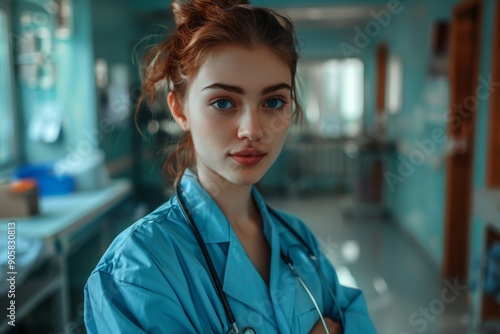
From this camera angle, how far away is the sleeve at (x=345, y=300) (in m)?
1.04

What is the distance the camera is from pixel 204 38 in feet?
2.78

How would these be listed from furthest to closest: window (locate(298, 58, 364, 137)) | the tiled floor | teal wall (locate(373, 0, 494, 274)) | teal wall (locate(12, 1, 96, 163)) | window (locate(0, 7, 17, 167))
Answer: window (locate(298, 58, 364, 137))
teal wall (locate(12, 1, 96, 163))
window (locate(0, 7, 17, 167))
teal wall (locate(373, 0, 494, 274))
the tiled floor

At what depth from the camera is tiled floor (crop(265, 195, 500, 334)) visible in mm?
2875

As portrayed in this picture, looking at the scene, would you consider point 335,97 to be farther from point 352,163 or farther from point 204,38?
point 204,38

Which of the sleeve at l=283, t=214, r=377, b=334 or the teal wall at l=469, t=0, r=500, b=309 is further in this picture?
the teal wall at l=469, t=0, r=500, b=309

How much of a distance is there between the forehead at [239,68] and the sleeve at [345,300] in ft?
1.38

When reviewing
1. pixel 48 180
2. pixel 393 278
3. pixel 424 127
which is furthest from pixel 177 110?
pixel 424 127

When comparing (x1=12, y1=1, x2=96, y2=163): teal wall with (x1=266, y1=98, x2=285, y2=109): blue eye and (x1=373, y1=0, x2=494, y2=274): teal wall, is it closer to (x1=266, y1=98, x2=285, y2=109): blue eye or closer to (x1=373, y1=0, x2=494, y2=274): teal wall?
(x1=373, y1=0, x2=494, y2=274): teal wall

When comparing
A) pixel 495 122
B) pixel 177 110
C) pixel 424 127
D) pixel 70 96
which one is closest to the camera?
pixel 177 110

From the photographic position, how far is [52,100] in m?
3.90

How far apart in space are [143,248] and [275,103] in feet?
1.17

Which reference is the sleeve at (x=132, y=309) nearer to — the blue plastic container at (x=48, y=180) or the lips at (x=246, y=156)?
the lips at (x=246, y=156)

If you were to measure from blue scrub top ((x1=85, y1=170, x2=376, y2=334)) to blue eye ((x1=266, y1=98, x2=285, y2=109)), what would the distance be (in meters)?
0.22

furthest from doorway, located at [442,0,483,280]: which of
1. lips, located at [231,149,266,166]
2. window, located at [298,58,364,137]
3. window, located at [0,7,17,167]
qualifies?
window, located at [298,58,364,137]
